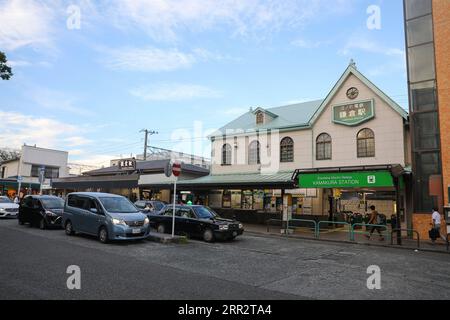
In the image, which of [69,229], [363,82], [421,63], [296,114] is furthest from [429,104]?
[69,229]

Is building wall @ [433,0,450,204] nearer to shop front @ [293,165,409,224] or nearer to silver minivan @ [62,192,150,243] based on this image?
shop front @ [293,165,409,224]

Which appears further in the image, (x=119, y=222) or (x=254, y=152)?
(x=254, y=152)

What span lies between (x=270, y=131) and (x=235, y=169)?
4149mm

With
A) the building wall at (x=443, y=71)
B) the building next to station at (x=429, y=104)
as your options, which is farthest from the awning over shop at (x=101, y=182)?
the building wall at (x=443, y=71)

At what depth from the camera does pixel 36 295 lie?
5.94m

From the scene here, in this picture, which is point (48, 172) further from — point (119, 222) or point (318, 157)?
point (119, 222)

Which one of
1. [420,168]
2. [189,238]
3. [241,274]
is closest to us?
[241,274]

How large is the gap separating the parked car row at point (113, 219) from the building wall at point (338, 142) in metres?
9.78

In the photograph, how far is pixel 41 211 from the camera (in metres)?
16.3

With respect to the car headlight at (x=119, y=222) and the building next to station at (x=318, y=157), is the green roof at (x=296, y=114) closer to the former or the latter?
the building next to station at (x=318, y=157)

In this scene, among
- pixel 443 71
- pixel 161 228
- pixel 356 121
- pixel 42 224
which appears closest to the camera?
pixel 42 224

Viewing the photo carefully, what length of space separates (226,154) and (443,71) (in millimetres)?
15770
